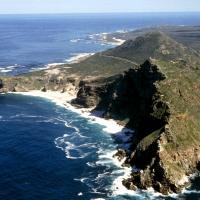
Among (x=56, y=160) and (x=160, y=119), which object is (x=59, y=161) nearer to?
(x=56, y=160)

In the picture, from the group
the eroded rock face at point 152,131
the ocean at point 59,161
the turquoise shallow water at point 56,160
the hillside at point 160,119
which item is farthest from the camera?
the hillside at point 160,119

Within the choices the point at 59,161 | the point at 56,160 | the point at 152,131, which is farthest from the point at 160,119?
the point at 56,160

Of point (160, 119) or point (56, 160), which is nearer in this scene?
point (56, 160)

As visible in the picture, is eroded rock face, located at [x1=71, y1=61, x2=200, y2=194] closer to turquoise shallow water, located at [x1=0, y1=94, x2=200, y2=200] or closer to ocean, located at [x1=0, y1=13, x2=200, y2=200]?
ocean, located at [x1=0, y1=13, x2=200, y2=200]

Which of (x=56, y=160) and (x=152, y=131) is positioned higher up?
(x=152, y=131)

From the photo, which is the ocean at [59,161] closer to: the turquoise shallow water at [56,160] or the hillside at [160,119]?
the turquoise shallow water at [56,160]

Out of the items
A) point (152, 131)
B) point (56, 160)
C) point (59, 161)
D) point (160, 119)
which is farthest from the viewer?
point (152, 131)

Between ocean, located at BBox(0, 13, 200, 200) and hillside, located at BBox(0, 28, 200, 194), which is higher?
hillside, located at BBox(0, 28, 200, 194)

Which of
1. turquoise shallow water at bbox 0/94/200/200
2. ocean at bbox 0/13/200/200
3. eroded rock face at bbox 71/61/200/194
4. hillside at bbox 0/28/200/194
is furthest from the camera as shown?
hillside at bbox 0/28/200/194

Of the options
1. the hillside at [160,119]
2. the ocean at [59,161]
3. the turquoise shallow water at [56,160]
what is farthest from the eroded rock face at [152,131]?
Answer: the turquoise shallow water at [56,160]

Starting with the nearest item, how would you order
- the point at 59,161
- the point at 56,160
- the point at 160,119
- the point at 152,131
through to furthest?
the point at 59,161, the point at 56,160, the point at 160,119, the point at 152,131

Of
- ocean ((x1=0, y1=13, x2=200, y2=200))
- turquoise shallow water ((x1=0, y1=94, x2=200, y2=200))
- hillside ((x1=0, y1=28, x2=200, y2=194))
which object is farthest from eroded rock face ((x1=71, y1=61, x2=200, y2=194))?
turquoise shallow water ((x1=0, y1=94, x2=200, y2=200))

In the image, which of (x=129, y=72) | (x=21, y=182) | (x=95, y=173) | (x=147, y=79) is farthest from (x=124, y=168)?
(x=129, y=72)
